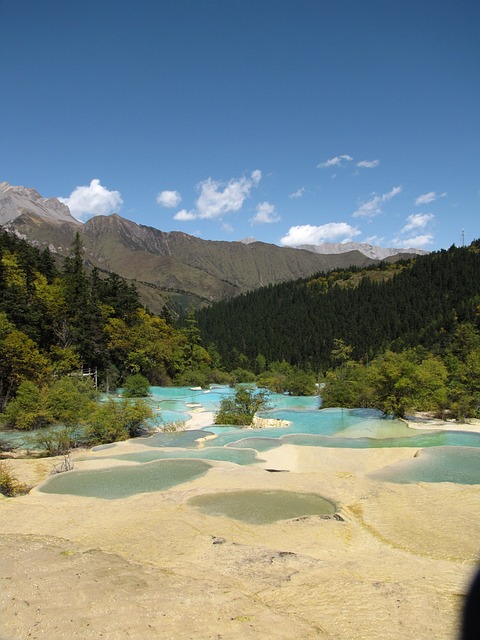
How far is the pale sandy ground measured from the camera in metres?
6.13

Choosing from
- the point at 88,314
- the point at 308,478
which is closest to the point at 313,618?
the point at 308,478

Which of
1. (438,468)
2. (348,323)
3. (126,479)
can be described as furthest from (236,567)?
(348,323)

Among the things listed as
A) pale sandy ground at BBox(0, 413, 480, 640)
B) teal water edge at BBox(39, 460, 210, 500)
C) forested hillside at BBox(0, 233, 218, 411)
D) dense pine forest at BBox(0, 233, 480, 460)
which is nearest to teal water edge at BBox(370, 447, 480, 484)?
pale sandy ground at BBox(0, 413, 480, 640)

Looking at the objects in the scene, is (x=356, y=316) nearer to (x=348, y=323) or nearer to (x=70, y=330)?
(x=348, y=323)

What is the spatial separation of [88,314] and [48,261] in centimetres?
1551

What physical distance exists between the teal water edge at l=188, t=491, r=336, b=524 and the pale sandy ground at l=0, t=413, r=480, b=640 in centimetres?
49

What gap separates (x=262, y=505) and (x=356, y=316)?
93.0 m

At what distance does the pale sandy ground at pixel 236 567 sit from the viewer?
6129mm

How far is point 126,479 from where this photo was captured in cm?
1689

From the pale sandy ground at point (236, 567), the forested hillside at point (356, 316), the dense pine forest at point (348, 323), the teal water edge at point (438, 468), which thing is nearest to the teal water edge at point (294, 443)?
the teal water edge at point (438, 468)

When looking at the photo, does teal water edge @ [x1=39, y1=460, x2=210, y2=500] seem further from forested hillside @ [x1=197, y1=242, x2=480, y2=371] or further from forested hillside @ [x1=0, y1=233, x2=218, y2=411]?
forested hillside @ [x1=197, y1=242, x2=480, y2=371]

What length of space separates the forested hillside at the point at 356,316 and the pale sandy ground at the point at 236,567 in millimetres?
67476

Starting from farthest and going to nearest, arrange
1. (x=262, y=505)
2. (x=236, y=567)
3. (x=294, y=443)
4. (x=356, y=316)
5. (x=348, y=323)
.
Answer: (x=356, y=316) → (x=348, y=323) → (x=294, y=443) → (x=262, y=505) → (x=236, y=567)

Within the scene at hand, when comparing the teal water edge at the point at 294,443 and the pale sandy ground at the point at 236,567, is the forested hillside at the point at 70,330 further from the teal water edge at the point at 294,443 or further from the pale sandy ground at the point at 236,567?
the pale sandy ground at the point at 236,567
